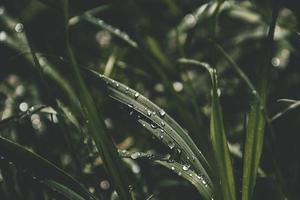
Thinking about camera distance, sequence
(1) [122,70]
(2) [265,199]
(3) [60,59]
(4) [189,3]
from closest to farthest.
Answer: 1. (3) [60,59]
2. (2) [265,199]
3. (1) [122,70]
4. (4) [189,3]

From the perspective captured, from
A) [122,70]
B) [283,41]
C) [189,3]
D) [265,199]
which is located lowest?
[265,199]

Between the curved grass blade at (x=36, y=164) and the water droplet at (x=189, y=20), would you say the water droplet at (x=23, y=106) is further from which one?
the water droplet at (x=189, y=20)

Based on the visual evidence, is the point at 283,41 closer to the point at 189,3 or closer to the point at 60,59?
the point at 189,3

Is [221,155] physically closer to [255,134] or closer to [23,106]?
[255,134]

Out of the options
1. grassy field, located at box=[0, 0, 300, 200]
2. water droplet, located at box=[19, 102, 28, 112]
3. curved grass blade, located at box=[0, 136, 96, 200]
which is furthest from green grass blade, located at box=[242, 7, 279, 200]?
water droplet, located at box=[19, 102, 28, 112]

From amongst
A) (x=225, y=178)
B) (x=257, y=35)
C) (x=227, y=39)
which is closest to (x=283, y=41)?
(x=257, y=35)

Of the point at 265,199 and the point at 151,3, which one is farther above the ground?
the point at 151,3
